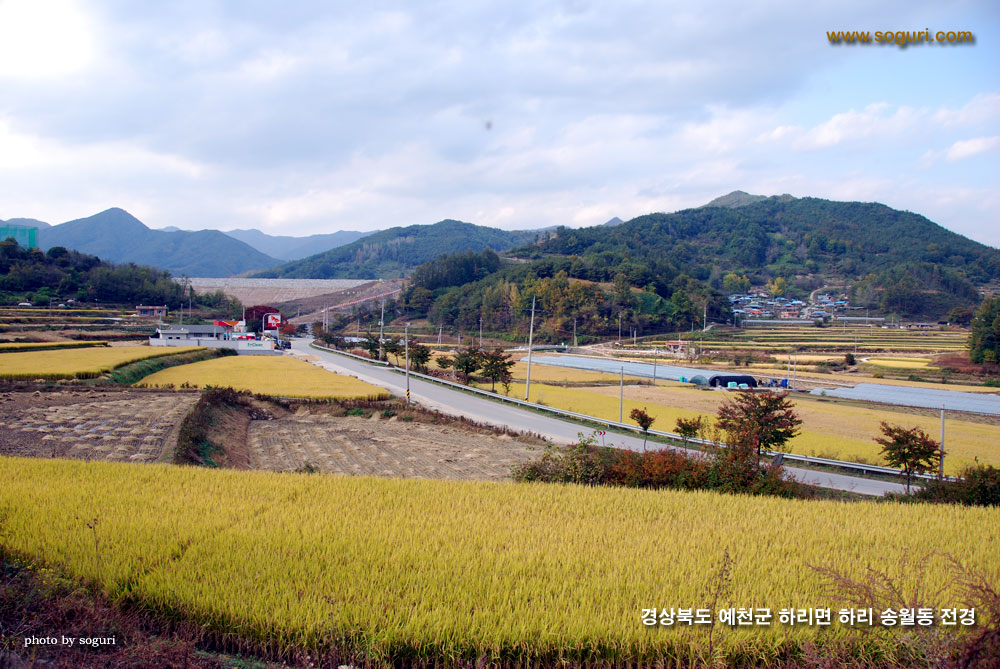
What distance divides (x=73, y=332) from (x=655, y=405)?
1811 inches

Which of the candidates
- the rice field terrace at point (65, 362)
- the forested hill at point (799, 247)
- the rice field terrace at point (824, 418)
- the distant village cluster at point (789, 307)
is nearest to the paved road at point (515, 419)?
the rice field terrace at point (824, 418)

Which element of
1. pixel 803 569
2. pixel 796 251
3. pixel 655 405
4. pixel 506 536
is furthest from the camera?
pixel 796 251

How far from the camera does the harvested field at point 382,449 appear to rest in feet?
48.8

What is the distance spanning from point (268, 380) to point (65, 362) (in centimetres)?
914

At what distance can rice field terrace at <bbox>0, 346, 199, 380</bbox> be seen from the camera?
22781 mm

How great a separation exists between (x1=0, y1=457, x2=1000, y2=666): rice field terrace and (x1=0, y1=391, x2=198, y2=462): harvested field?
5.75 meters

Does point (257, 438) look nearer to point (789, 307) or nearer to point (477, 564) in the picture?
point (477, 564)

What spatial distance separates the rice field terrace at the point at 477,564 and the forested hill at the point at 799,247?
138506 millimetres

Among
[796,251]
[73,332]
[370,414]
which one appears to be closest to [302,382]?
[370,414]

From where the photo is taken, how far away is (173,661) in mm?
3326

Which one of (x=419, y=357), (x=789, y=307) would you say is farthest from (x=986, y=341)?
(x=789, y=307)

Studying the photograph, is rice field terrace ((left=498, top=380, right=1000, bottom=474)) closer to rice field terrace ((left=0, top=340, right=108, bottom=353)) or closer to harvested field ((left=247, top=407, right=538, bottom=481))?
harvested field ((left=247, top=407, right=538, bottom=481))

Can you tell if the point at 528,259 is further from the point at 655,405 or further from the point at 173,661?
the point at 173,661

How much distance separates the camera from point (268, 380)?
99.1ft
